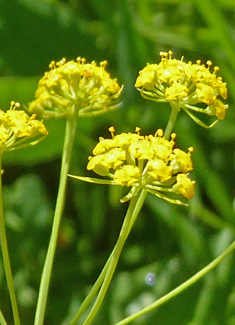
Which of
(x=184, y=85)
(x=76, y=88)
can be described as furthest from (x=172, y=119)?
(x=76, y=88)

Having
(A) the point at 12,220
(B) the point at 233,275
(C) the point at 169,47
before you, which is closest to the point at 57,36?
(C) the point at 169,47

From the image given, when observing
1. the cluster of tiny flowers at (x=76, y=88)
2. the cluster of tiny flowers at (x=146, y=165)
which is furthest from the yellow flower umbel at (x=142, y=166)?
the cluster of tiny flowers at (x=76, y=88)

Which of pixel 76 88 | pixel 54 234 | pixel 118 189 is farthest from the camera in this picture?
pixel 118 189

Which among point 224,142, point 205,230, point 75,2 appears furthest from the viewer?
point 75,2

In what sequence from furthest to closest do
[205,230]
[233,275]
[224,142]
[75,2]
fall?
[75,2]
[224,142]
[205,230]
[233,275]

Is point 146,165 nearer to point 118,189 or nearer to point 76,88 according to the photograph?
point 76,88

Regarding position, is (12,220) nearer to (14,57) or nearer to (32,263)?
(32,263)

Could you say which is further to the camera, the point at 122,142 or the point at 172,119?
the point at 172,119

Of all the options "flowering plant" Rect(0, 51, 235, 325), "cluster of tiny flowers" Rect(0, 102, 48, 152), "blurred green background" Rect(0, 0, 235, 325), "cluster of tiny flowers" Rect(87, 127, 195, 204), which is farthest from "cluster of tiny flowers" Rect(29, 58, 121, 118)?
"blurred green background" Rect(0, 0, 235, 325)

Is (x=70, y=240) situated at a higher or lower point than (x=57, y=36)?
lower
